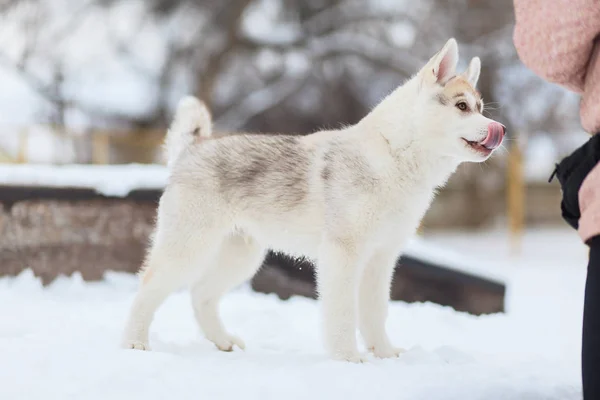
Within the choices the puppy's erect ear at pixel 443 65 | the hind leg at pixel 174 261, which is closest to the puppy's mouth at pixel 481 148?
the puppy's erect ear at pixel 443 65

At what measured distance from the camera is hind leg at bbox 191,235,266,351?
12.4 ft

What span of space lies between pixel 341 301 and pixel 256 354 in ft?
1.91

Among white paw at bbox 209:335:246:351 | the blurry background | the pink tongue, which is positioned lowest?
white paw at bbox 209:335:246:351

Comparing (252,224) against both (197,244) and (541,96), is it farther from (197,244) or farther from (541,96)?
(541,96)

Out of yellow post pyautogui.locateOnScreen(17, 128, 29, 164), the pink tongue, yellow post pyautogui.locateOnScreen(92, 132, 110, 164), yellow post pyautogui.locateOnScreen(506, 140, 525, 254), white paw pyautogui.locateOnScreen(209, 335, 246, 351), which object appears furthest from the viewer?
yellow post pyautogui.locateOnScreen(92, 132, 110, 164)

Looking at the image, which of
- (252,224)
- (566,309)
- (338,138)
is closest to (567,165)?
(338,138)

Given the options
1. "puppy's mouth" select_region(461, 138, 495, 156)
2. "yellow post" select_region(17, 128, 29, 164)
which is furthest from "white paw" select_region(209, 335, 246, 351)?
"yellow post" select_region(17, 128, 29, 164)

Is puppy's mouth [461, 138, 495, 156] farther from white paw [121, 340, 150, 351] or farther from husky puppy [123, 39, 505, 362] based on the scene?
white paw [121, 340, 150, 351]

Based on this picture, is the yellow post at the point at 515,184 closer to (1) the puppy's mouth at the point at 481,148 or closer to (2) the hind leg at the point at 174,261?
(1) the puppy's mouth at the point at 481,148

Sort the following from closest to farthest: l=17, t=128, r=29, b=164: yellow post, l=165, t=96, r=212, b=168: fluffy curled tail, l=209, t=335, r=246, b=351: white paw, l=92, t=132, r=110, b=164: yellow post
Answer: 1. l=209, t=335, r=246, b=351: white paw
2. l=165, t=96, r=212, b=168: fluffy curled tail
3. l=17, t=128, r=29, b=164: yellow post
4. l=92, t=132, r=110, b=164: yellow post

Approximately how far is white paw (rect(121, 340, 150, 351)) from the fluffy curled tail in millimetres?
995

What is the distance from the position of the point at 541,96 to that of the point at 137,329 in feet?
48.2

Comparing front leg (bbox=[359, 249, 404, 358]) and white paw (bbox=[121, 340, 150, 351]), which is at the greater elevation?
front leg (bbox=[359, 249, 404, 358])

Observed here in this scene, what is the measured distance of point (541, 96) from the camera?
640 inches
